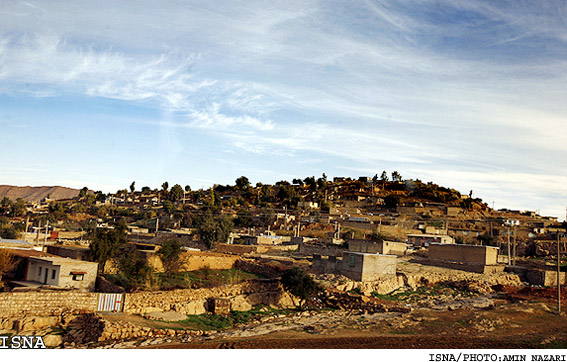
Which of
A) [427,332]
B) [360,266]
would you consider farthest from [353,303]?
[427,332]

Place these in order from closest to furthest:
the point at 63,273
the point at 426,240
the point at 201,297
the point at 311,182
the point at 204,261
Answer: the point at 63,273
the point at 201,297
the point at 204,261
the point at 426,240
the point at 311,182

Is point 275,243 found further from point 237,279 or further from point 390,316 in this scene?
point 390,316

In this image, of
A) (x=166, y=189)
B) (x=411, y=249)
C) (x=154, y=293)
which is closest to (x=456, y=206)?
(x=411, y=249)

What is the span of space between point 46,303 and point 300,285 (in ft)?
39.2

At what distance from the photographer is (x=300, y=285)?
2544 cm

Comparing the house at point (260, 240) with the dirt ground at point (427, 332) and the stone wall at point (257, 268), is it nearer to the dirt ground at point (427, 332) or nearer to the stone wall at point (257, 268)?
the stone wall at point (257, 268)

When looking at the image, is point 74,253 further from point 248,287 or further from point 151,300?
point 248,287

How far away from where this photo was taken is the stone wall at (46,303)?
1781 cm

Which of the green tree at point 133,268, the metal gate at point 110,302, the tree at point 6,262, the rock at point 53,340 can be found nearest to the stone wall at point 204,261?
the green tree at point 133,268

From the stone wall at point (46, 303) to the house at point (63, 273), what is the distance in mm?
2399

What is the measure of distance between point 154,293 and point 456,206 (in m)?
67.9

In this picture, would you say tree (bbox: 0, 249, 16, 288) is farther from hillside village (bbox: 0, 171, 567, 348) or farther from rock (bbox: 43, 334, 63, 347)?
rock (bbox: 43, 334, 63, 347)

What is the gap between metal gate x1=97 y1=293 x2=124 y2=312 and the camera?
1984cm

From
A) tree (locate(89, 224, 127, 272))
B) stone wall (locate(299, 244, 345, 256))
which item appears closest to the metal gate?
tree (locate(89, 224, 127, 272))
